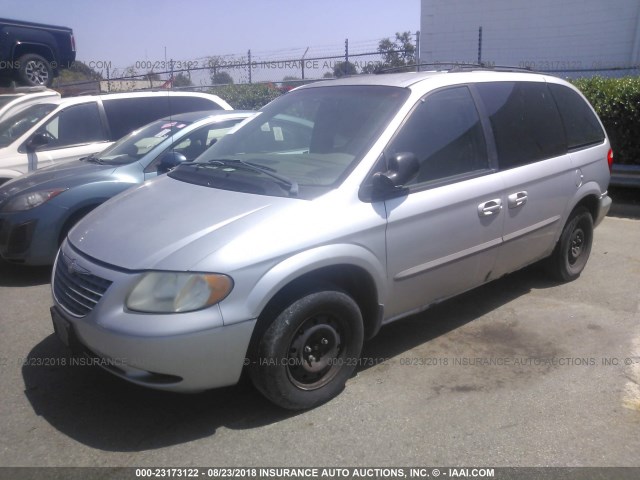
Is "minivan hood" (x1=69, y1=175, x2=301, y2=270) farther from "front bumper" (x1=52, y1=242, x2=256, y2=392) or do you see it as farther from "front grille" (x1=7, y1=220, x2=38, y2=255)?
"front grille" (x1=7, y1=220, x2=38, y2=255)

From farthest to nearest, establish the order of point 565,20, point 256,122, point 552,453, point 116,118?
point 565,20 → point 116,118 → point 256,122 → point 552,453

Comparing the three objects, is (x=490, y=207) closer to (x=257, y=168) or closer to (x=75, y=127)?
(x=257, y=168)

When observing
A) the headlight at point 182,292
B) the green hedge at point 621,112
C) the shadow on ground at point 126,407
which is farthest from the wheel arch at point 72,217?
the green hedge at point 621,112

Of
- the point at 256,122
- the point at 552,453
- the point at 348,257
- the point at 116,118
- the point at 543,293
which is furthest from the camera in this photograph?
the point at 116,118

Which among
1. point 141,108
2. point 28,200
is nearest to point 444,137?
point 28,200

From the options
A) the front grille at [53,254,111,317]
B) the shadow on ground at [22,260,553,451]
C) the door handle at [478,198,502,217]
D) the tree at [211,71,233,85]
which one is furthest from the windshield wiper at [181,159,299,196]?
the tree at [211,71,233,85]

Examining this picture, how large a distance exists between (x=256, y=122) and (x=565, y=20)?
594 inches

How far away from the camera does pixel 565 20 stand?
16.8 meters

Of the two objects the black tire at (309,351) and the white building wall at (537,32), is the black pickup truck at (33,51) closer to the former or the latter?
the white building wall at (537,32)

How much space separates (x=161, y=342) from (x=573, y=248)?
403 cm

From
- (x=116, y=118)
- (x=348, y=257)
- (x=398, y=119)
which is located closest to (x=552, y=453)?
(x=348, y=257)

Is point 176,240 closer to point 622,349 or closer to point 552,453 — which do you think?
point 552,453

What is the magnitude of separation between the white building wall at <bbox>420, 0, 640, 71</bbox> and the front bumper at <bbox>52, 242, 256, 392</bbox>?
49.0ft

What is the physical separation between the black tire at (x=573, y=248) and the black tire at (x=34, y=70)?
11.7 m
